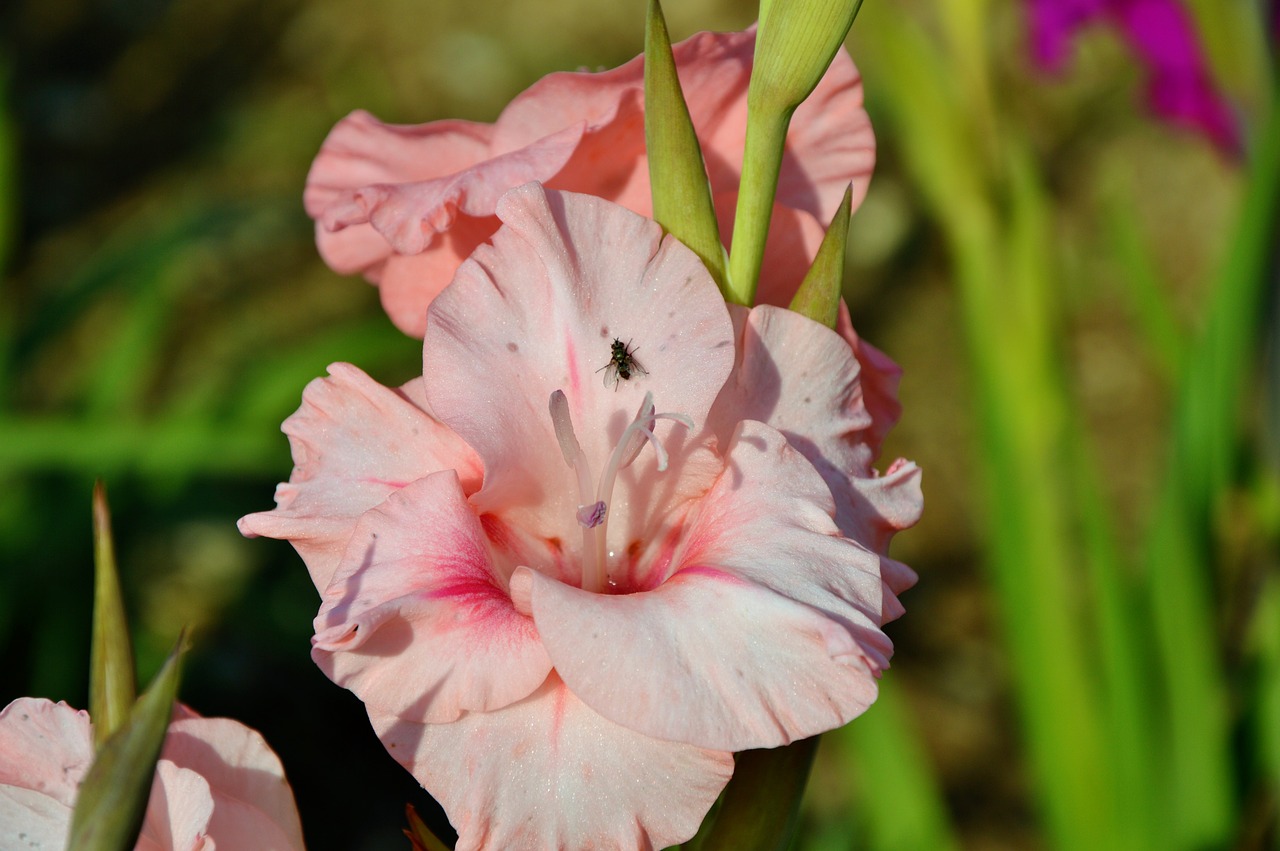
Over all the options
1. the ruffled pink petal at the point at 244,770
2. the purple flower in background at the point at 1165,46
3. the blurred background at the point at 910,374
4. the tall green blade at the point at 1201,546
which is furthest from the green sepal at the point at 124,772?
the purple flower in background at the point at 1165,46

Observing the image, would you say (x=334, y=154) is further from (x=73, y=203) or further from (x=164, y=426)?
(x=73, y=203)

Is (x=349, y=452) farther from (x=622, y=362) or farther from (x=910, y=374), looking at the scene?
(x=910, y=374)

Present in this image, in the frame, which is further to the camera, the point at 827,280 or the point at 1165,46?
the point at 1165,46

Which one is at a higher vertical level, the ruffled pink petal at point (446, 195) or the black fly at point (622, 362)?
the ruffled pink petal at point (446, 195)

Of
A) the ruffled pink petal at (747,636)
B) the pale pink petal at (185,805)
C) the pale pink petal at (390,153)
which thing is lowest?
the pale pink petal at (185,805)

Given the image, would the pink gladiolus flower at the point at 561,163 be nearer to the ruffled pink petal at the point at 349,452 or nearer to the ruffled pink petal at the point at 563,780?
the ruffled pink petal at the point at 349,452

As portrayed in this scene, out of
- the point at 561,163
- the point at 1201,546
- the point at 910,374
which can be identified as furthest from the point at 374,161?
Answer: the point at 910,374
